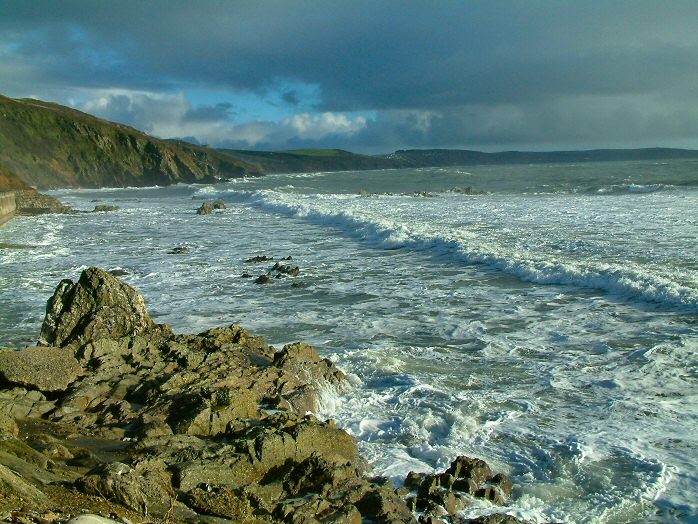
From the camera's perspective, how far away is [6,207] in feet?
113

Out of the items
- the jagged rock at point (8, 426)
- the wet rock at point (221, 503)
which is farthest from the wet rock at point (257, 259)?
the wet rock at point (221, 503)

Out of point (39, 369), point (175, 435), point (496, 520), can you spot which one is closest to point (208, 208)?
point (39, 369)

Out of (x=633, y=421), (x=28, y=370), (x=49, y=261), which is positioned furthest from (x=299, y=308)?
(x=49, y=261)

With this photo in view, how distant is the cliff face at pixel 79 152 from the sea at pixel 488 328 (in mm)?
74521

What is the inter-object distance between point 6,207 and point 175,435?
32.5 meters

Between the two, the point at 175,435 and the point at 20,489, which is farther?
the point at 175,435

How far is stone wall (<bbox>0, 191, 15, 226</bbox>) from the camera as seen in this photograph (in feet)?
107

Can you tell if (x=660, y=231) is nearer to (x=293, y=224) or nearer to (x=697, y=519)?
(x=293, y=224)

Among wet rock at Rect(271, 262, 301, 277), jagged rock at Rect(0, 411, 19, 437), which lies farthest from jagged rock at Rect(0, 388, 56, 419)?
wet rock at Rect(271, 262, 301, 277)

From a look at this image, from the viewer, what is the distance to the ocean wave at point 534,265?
42.9 feet

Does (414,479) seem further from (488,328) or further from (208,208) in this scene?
(208,208)

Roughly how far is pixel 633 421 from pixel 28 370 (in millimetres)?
6746

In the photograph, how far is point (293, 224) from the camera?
32594 mm

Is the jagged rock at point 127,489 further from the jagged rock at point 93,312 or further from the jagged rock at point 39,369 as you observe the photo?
the jagged rock at point 93,312
